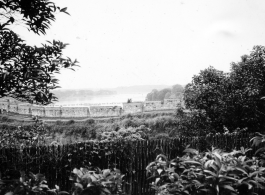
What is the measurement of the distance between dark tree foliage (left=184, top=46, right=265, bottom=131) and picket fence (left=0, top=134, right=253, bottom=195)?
17.5 ft

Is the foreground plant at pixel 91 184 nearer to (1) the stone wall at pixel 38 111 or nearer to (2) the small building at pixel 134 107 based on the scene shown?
(2) the small building at pixel 134 107

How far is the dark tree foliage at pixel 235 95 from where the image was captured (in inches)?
480

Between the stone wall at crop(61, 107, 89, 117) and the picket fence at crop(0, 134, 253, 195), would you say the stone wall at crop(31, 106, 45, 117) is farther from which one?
the picket fence at crop(0, 134, 253, 195)

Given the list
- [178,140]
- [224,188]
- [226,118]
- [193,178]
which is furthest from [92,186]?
[226,118]

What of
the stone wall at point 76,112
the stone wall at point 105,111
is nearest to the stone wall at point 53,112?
the stone wall at point 76,112

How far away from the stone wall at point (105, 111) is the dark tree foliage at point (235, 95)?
2320cm

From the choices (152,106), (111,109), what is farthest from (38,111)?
(152,106)

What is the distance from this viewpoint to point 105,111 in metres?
37.3

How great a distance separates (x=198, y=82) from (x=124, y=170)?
Result: 30.1 feet

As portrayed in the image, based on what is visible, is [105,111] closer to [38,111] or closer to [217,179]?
[38,111]

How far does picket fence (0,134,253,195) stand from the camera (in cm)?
575

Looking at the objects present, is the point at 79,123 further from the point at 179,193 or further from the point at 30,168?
the point at 179,193

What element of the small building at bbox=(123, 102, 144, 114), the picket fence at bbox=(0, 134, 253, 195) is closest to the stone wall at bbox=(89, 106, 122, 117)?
the small building at bbox=(123, 102, 144, 114)

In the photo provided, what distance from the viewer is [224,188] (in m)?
2.11
